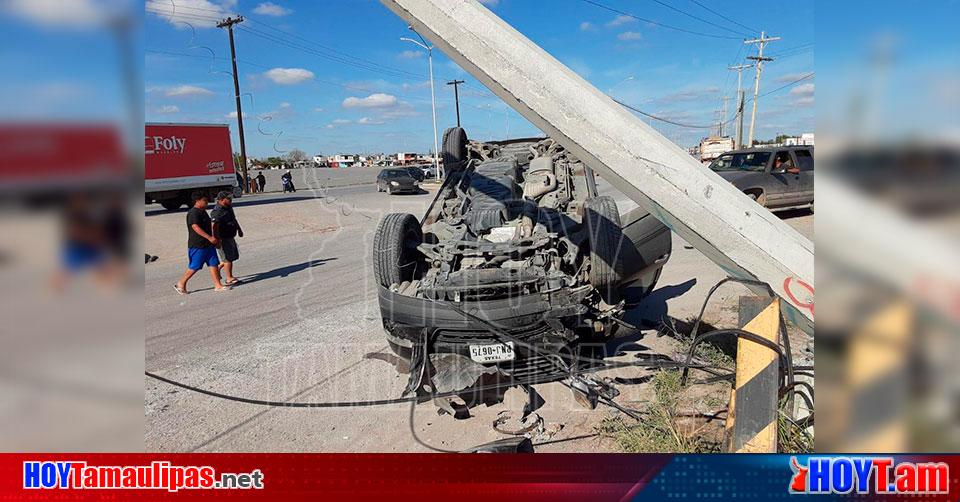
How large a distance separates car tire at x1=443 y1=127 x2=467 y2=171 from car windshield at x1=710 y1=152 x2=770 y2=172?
715 cm

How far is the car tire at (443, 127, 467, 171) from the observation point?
7.63m

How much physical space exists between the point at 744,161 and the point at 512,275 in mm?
9965

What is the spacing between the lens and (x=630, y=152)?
252cm

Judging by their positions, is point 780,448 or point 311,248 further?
point 311,248

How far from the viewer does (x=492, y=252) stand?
448cm

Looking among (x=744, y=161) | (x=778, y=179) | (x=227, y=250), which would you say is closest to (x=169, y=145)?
(x=227, y=250)

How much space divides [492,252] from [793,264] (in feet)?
8.13

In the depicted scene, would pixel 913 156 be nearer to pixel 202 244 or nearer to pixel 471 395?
pixel 471 395

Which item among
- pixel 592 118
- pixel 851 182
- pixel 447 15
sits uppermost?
pixel 447 15

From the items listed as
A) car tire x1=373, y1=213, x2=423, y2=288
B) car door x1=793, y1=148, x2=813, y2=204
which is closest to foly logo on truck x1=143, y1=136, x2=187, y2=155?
car tire x1=373, y1=213, x2=423, y2=288

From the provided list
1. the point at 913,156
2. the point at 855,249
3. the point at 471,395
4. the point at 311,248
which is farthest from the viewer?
the point at 311,248

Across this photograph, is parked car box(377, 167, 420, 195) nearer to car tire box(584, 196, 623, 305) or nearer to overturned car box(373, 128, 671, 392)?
overturned car box(373, 128, 671, 392)

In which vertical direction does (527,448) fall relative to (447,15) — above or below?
below

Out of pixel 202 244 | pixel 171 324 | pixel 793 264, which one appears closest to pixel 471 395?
pixel 793 264
